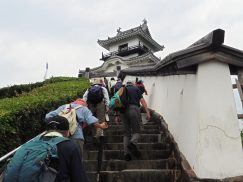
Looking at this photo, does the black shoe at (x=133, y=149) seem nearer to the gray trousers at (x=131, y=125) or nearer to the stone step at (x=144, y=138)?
the gray trousers at (x=131, y=125)

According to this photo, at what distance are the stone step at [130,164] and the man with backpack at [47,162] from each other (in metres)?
3.08

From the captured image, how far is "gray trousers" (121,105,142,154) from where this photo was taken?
6691 millimetres

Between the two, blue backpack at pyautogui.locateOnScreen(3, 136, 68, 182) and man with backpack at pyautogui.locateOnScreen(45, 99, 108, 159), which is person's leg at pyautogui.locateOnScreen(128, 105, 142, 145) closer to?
man with backpack at pyautogui.locateOnScreen(45, 99, 108, 159)

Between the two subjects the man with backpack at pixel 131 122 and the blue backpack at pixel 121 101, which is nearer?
the man with backpack at pixel 131 122

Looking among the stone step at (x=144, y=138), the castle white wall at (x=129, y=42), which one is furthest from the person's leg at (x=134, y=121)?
the castle white wall at (x=129, y=42)

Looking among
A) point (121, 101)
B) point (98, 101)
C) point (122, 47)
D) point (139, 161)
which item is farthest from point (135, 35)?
point (139, 161)

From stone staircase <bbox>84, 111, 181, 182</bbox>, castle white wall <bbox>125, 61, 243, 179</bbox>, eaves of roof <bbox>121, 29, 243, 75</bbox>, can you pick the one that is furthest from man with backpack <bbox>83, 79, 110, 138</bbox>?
eaves of roof <bbox>121, 29, 243, 75</bbox>

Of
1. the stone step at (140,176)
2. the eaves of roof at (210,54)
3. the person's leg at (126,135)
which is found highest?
the eaves of roof at (210,54)

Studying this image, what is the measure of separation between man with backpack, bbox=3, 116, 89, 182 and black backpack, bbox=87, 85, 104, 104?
13.7ft

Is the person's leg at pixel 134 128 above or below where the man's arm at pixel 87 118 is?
below

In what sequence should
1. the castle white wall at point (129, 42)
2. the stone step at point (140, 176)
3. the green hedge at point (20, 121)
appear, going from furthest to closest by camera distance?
the castle white wall at point (129, 42) < the green hedge at point (20, 121) < the stone step at point (140, 176)

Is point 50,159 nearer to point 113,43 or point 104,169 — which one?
point 104,169

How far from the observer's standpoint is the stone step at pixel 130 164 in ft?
20.4

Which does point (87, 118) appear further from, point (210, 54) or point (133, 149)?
point (210, 54)
